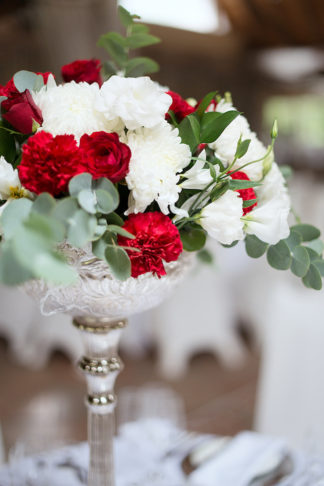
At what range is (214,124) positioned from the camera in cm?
64

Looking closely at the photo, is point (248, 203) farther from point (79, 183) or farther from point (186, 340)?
point (186, 340)

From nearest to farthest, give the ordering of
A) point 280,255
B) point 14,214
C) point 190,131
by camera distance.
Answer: point 14,214, point 190,131, point 280,255

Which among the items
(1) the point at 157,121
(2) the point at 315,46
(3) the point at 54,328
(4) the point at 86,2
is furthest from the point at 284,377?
(2) the point at 315,46

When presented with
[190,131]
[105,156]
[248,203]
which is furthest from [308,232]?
[105,156]

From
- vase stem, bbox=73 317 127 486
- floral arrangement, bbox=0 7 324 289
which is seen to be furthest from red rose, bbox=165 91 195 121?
vase stem, bbox=73 317 127 486

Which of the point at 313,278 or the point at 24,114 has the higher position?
the point at 24,114

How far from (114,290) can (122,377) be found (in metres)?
2.42

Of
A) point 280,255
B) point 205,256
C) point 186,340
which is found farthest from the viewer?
point 186,340

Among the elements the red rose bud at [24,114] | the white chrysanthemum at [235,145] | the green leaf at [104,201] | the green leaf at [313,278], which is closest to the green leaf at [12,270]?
the green leaf at [104,201]

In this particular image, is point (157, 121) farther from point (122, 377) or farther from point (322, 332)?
point (122, 377)

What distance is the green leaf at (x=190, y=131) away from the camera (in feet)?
2.06

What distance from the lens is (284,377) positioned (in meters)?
1.43

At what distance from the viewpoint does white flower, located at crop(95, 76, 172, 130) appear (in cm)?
57

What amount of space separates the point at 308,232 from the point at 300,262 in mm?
79
